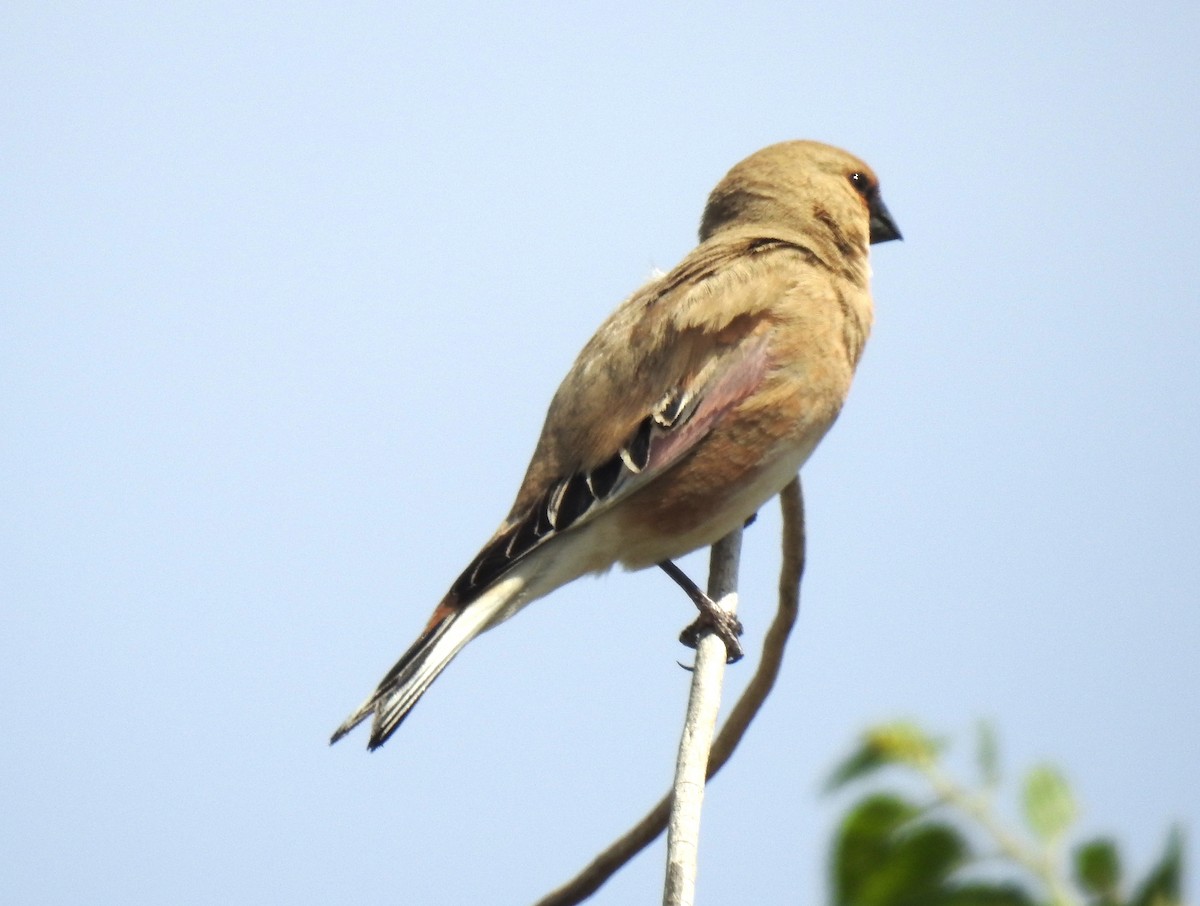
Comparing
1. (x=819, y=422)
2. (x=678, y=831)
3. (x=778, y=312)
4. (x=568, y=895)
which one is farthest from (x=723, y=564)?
(x=678, y=831)

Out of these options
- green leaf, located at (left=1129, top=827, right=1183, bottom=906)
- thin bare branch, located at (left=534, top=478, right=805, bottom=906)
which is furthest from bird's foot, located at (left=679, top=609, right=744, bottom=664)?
green leaf, located at (left=1129, top=827, right=1183, bottom=906)

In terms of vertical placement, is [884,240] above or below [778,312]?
above

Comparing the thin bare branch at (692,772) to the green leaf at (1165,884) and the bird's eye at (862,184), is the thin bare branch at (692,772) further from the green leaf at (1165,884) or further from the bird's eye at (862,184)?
the bird's eye at (862,184)

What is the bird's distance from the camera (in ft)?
17.0

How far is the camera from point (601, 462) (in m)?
5.27

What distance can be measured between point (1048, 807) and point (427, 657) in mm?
3733

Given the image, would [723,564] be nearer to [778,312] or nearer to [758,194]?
[778,312]

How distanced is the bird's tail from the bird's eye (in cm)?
273

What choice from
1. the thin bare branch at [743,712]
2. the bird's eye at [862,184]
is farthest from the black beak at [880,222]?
the thin bare branch at [743,712]

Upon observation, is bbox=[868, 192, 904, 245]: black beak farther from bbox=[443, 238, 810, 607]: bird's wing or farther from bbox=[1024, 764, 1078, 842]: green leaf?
bbox=[1024, 764, 1078, 842]: green leaf

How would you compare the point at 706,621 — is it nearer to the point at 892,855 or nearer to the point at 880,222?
the point at 880,222

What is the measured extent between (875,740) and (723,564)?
171 inches

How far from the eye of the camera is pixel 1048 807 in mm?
1100

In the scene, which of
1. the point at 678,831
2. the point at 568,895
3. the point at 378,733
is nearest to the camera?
the point at 678,831
